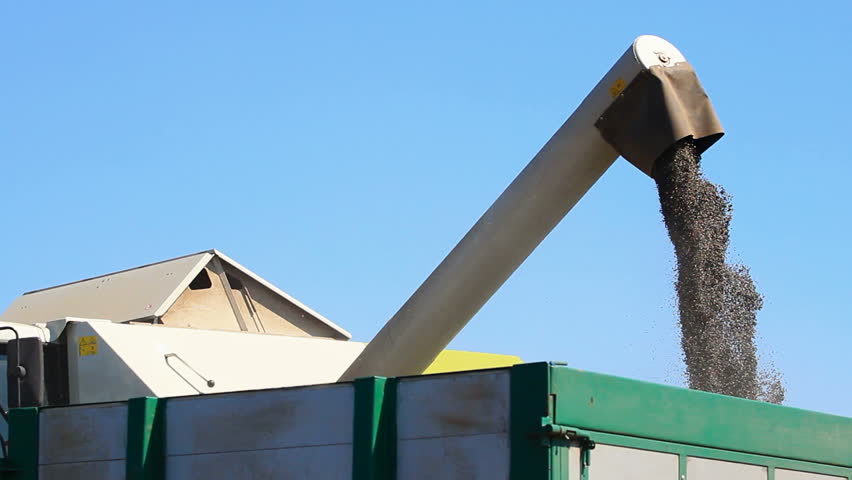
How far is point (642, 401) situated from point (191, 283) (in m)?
3.98

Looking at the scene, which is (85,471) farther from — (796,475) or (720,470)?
(796,475)

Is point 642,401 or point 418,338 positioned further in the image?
point 418,338

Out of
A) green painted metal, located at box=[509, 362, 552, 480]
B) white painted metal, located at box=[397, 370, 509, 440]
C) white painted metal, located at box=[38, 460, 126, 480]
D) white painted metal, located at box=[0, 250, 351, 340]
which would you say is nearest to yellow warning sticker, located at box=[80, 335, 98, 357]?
white painted metal, located at box=[0, 250, 351, 340]

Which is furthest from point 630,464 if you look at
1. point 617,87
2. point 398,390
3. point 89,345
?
point 89,345

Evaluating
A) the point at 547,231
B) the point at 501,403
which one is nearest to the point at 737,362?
the point at 547,231

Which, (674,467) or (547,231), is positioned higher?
(547,231)

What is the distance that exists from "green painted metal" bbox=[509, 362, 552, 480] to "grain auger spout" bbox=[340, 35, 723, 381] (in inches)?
85.0

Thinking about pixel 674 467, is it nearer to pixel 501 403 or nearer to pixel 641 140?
pixel 501 403

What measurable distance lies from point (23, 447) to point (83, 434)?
0.41 metres

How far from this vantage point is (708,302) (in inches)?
283

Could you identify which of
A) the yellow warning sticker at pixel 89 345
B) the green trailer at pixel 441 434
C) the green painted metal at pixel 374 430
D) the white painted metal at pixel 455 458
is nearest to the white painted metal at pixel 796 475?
the green trailer at pixel 441 434

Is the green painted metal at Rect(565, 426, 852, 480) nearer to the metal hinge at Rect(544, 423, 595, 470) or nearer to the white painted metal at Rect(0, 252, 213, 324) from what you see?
the metal hinge at Rect(544, 423, 595, 470)

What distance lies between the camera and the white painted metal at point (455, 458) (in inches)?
185

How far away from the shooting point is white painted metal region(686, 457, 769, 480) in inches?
206
